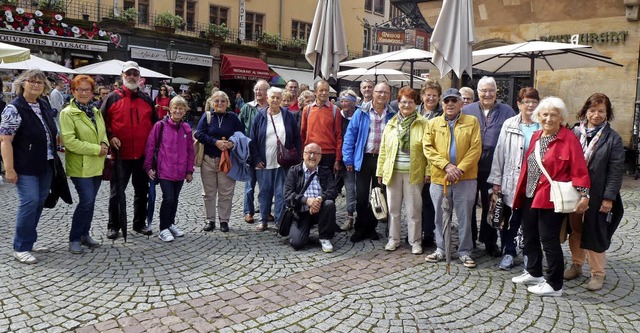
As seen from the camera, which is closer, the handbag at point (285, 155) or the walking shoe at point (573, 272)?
the walking shoe at point (573, 272)

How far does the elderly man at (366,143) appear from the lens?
5938 mm

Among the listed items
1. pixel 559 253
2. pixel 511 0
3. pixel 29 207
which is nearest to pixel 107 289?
pixel 29 207

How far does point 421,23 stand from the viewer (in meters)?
15.3

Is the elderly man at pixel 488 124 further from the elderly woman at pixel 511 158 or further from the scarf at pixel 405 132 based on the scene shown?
the scarf at pixel 405 132

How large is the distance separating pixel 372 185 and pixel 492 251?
1.61 metres

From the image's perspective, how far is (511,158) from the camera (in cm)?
491

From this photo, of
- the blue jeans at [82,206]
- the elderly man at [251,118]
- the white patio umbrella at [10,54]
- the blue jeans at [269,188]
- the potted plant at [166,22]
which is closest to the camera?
the blue jeans at [82,206]

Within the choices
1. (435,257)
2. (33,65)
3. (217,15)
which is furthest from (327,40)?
(217,15)

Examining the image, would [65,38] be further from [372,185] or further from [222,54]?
[372,185]

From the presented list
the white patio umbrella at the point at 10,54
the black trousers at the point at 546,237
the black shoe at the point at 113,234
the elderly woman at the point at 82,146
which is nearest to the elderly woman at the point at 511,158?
the black trousers at the point at 546,237

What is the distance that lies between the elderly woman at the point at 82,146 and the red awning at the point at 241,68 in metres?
21.7

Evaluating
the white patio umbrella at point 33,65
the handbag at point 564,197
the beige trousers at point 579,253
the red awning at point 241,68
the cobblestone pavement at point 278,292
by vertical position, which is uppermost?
the red awning at point 241,68

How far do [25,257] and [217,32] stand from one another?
23.3m

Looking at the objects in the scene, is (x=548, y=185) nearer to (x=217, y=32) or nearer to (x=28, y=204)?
(x=28, y=204)
